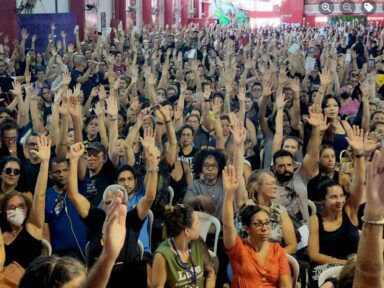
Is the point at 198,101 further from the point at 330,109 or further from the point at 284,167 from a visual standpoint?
the point at 284,167

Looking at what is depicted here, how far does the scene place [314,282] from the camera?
4434 millimetres

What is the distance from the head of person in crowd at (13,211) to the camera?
3.89m

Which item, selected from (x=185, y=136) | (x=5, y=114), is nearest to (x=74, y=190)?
(x=185, y=136)

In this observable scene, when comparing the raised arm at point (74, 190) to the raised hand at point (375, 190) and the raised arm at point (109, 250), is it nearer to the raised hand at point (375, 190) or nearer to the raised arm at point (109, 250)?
the raised arm at point (109, 250)

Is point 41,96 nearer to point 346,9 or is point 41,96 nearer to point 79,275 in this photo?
point 79,275

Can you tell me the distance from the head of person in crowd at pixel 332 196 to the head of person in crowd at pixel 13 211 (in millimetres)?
2003

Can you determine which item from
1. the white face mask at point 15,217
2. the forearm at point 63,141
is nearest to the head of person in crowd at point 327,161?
the forearm at point 63,141

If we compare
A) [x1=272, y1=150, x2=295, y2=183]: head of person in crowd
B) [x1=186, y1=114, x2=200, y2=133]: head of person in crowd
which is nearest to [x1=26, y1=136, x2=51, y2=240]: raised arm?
[x1=272, y1=150, x2=295, y2=183]: head of person in crowd

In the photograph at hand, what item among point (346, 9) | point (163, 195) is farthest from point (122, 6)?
point (163, 195)

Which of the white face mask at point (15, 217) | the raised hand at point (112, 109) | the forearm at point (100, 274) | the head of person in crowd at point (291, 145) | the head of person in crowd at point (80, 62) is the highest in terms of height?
the head of person in crowd at point (80, 62)

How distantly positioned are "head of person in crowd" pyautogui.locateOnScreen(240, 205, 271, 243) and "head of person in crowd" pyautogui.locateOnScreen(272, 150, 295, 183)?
1181 mm

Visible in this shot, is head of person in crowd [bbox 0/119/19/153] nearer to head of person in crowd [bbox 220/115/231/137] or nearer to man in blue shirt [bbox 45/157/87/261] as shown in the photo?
man in blue shirt [bbox 45/157/87/261]

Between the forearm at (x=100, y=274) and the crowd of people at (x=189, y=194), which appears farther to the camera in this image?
the crowd of people at (x=189, y=194)

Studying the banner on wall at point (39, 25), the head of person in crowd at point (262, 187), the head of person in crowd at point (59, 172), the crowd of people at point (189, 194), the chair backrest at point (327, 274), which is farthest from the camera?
the banner on wall at point (39, 25)
